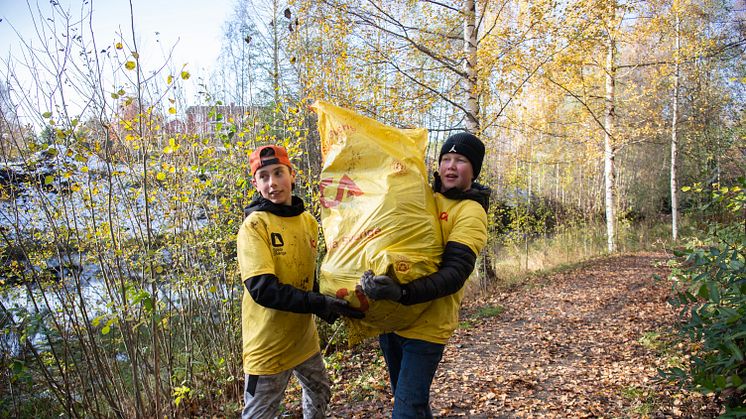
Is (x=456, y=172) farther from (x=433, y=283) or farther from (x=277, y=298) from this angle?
(x=277, y=298)

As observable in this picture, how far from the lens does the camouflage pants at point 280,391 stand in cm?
195

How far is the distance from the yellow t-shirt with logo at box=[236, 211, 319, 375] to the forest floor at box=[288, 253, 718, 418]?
1545 millimetres

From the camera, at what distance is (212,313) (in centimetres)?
377

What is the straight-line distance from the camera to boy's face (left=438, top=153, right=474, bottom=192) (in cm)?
199

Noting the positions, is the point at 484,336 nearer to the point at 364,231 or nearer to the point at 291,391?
the point at 291,391

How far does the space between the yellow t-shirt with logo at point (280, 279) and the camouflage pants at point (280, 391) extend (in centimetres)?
5

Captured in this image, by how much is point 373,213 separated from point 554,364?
3.32 meters

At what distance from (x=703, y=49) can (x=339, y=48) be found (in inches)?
Result: 356

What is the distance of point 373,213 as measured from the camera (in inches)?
71.1

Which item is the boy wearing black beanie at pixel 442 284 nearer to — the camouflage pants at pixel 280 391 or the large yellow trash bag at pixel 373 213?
the large yellow trash bag at pixel 373 213

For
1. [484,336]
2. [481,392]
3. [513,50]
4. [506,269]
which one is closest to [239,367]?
[481,392]

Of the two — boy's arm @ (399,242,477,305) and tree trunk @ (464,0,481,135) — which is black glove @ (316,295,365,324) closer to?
boy's arm @ (399,242,477,305)

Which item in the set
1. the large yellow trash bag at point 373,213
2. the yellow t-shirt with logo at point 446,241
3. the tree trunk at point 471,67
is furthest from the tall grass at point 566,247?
the large yellow trash bag at point 373,213

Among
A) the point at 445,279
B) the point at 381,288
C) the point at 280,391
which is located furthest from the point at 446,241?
the point at 280,391
